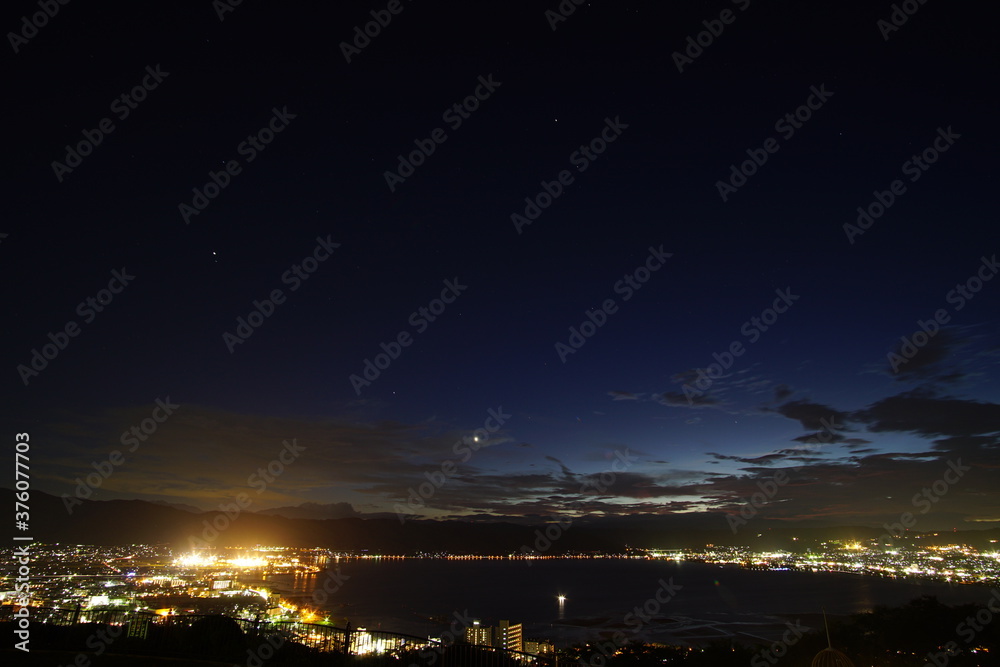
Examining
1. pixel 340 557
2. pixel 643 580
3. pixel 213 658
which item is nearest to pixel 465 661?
pixel 213 658

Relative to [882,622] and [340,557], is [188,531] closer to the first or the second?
[340,557]

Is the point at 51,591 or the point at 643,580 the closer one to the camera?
the point at 51,591

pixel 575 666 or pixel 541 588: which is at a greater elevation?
pixel 575 666

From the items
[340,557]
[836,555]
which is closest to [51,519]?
[340,557]

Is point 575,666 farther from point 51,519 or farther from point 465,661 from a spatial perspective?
point 51,519

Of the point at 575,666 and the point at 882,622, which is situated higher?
the point at 575,666

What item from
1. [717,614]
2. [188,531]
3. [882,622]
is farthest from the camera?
[188,531]

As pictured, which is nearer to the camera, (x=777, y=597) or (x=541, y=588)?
(x=777, y=597)

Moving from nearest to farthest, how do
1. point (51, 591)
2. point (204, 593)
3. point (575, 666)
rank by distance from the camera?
point (575, 666)
point (51, 591)
point (204, 593)

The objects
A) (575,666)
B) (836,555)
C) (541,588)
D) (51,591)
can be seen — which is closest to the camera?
(575,666)
